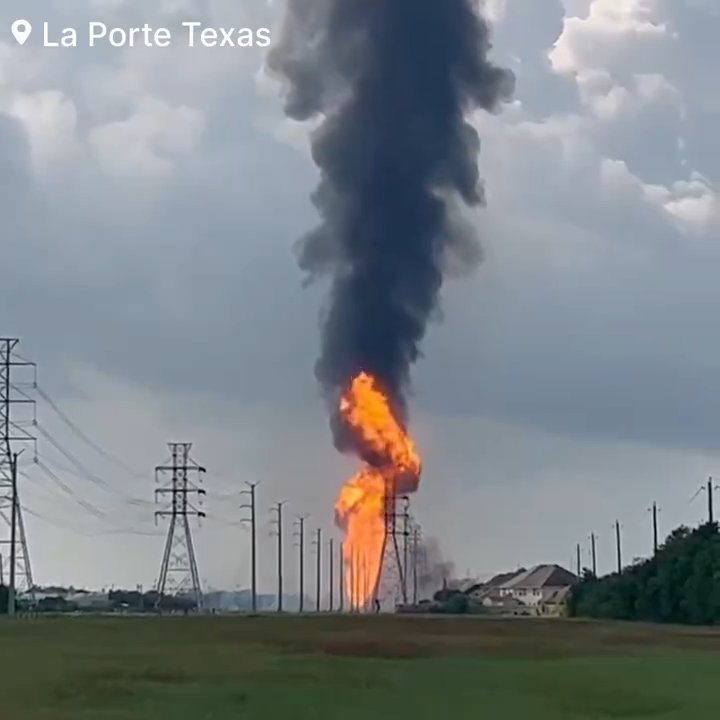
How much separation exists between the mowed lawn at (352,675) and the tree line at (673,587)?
1391 inches

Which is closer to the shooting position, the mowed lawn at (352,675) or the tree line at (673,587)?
the mowed lawn at (352,675)

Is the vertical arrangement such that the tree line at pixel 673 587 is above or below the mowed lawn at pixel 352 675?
above

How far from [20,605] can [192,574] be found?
23.9 meters

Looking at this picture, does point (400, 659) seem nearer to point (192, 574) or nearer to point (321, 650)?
point (321, 650)

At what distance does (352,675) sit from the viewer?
174 feet

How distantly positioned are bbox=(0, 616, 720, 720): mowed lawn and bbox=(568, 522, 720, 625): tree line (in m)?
35.3

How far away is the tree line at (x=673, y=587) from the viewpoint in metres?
124

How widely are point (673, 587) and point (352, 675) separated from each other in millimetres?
81731

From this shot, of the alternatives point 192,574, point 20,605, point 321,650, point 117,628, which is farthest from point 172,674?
point 20,605

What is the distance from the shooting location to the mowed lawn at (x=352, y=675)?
4116cm

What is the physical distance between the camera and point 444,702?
43281mm

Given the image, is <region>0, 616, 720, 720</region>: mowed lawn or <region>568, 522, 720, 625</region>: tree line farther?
<region>568, 522, 720, 625</region>: tree line

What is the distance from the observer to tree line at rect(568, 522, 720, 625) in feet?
405

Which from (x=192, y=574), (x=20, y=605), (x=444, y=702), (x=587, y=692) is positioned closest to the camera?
(x=444, y=702)
